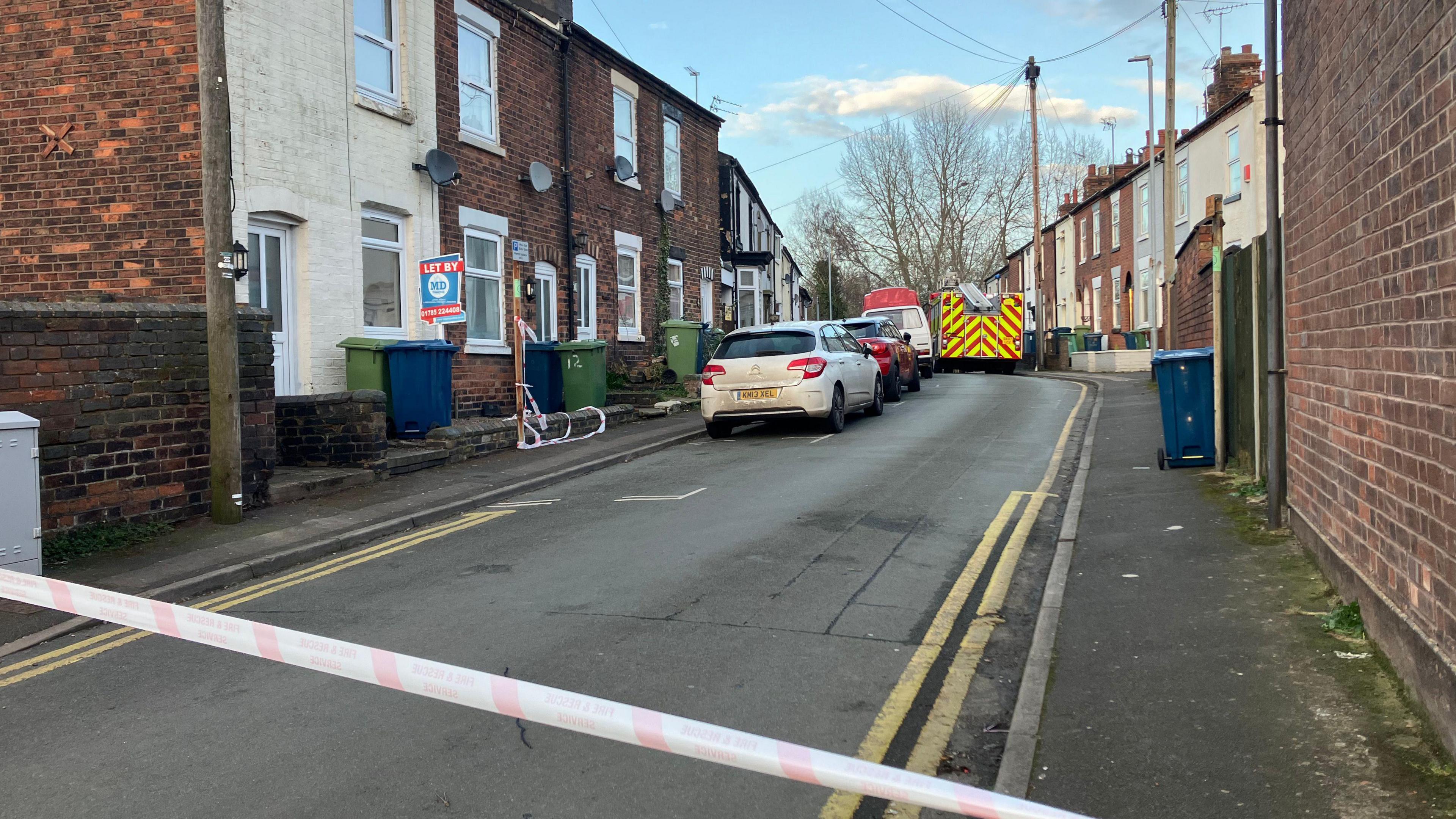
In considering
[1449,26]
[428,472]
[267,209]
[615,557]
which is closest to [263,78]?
[267,209]

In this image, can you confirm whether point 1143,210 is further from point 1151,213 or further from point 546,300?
point 546,300

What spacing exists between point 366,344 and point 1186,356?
8640mm

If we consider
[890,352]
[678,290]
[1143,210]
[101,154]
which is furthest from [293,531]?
[1143,210]

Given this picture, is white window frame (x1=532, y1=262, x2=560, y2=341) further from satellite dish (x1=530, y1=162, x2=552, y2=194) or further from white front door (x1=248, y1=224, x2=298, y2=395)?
white front door (x1=248, y1=224, x2=298, y2=395)

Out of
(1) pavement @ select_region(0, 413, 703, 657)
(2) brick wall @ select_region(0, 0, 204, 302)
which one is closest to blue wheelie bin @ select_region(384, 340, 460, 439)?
(1) pavement @ select_region(0, 413, 703, 657)

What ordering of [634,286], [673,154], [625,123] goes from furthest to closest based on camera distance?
[673,154], [634,286], [625,123]

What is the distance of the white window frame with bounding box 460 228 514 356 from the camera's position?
15.8 meters

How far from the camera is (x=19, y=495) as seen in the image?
6816 mm

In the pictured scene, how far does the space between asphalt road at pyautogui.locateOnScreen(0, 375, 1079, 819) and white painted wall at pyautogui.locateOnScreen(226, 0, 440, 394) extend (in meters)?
4.54

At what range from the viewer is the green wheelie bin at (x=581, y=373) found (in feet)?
53.0

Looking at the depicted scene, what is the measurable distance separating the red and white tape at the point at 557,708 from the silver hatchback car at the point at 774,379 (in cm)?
1130

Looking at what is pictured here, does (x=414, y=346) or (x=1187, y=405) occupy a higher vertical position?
(x=414, y=346)

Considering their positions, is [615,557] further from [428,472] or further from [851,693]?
[428,472]

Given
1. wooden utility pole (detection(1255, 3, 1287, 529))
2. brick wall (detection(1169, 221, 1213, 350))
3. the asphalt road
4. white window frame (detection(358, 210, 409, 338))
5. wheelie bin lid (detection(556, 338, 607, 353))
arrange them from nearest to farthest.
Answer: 1. the asphalt road
2. wooden utility pole (detection(1255, 3, 1287, 529))
3. white window frame (detection(358, 210, 409, 338))
4. brick wall (detection(1169, 221, 1213, 350))
5. wheelie bin lid (detection(556, 338, 607, 353))
